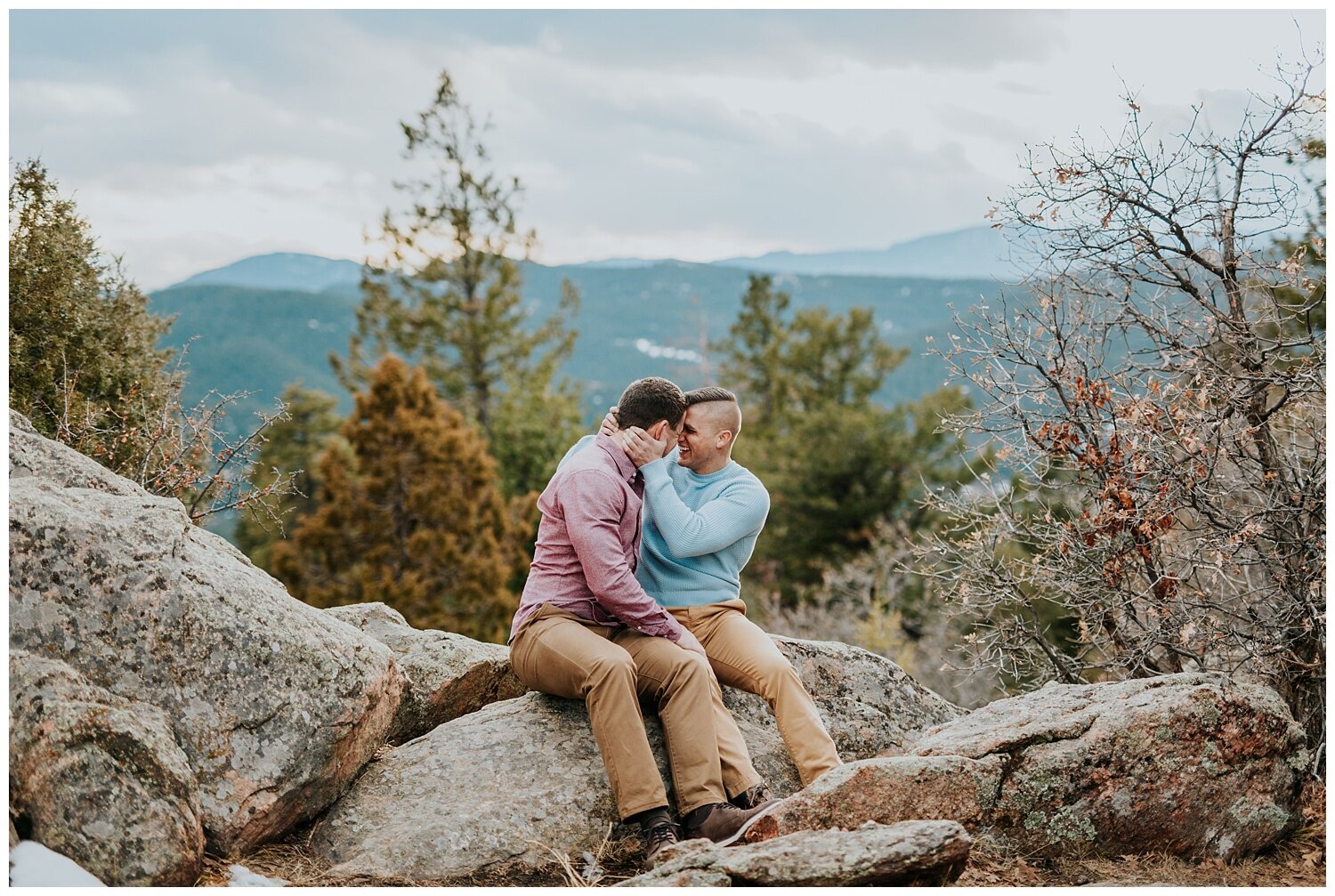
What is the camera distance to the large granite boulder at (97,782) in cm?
400

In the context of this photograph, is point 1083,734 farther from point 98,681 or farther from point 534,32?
point 534,32

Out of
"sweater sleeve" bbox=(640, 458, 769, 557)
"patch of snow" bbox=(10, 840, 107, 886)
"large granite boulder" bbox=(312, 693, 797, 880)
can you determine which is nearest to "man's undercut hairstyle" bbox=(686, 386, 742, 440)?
"sweater sleeve" bbox=(640, 458, 769, 557)

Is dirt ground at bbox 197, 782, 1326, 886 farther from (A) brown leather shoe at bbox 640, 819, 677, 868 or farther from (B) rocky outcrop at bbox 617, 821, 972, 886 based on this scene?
(B) rocky outcrop at bbox 617, 821, 972, 886

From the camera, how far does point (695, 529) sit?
5332mm

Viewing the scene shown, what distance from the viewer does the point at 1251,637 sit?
5.33 meters

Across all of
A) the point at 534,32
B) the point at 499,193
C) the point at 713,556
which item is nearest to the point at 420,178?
the point at 499,193

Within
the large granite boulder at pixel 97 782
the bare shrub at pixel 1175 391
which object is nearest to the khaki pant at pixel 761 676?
the bare shrub at pixel 1175 391

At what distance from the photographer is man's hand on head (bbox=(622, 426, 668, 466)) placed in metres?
5.26

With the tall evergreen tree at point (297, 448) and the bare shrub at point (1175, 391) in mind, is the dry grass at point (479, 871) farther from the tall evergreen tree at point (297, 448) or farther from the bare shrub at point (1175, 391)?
the tall evergreen tree at point (297, 448)

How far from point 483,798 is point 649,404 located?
207 cm

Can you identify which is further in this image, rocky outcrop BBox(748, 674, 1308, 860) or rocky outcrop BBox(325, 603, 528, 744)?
rocky outcrop BBox(325, 603, 528, 744)

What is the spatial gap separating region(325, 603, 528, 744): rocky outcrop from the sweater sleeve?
1.67 meters

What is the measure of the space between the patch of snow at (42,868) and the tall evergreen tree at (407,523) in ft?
59.9

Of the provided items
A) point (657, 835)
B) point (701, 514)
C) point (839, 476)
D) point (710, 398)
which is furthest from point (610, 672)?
point (839, 476)
